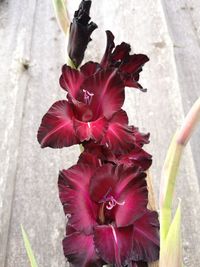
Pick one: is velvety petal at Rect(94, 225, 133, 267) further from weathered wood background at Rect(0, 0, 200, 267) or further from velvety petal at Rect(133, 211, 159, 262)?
weathered wood background at Rect(0, 0, 200, 267)

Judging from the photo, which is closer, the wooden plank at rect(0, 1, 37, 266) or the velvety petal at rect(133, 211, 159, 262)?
the velvety petal at rect(133, 211, 159, 262)

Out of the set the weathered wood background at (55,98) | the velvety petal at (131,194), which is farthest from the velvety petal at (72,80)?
the weathered wood background at (55,98)

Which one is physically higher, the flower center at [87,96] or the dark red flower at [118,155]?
the flower center at [87,96]

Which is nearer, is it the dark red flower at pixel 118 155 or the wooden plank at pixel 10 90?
the dark red flower at pixel 118 155

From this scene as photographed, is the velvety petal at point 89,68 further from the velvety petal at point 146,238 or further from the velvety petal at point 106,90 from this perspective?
the velvety petal at point 146,238

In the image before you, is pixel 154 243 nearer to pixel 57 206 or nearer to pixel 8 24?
pixel 57 206

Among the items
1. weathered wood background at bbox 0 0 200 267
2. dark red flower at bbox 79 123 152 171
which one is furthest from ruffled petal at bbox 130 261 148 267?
weathered wood background at bbox 0 0 200 267

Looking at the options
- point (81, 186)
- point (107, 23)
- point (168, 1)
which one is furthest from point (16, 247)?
point (168, 1)

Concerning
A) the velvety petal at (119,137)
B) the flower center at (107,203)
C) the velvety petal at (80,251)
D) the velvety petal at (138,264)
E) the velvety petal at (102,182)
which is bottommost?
the velvety petal at (138,264)
